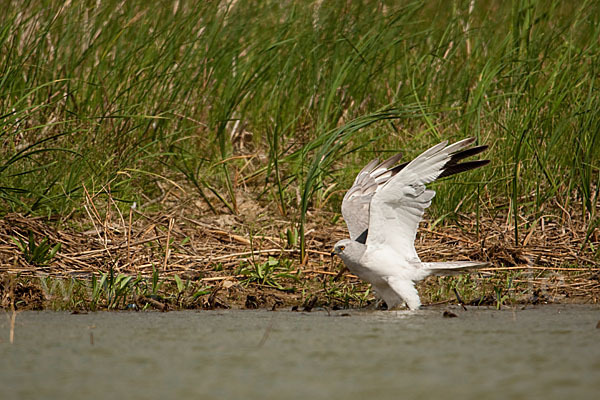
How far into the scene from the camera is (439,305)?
4.62m

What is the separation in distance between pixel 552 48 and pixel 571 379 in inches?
195

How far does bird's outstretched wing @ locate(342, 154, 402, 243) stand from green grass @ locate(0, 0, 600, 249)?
337mm

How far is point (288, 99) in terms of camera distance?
682 centimetres

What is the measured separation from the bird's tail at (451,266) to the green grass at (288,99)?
0.93 metres

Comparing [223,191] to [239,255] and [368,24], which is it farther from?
[368,24]

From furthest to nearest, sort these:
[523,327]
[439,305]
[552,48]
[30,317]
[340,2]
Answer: [340,2], [552,48], [439,305], [30,317], [523,327]

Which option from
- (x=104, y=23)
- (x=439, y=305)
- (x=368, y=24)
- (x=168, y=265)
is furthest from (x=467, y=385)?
(x=104, y=23)

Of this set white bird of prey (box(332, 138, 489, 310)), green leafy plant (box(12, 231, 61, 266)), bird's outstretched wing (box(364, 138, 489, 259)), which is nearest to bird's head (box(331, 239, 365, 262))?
white bird of prey (box(332, 138, 489, 310))

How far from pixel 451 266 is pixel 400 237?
1.24 feet

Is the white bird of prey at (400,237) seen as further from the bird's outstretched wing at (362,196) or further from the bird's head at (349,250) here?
the bird's outstretched wing at (362,196)

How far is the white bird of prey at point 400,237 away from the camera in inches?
177

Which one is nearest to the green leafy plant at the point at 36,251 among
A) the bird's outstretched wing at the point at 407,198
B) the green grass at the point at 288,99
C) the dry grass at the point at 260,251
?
the dry grass at the point at 260,251

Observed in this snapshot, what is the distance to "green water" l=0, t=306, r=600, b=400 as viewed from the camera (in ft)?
8.26

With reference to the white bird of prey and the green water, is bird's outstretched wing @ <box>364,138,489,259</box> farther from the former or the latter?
the green water
